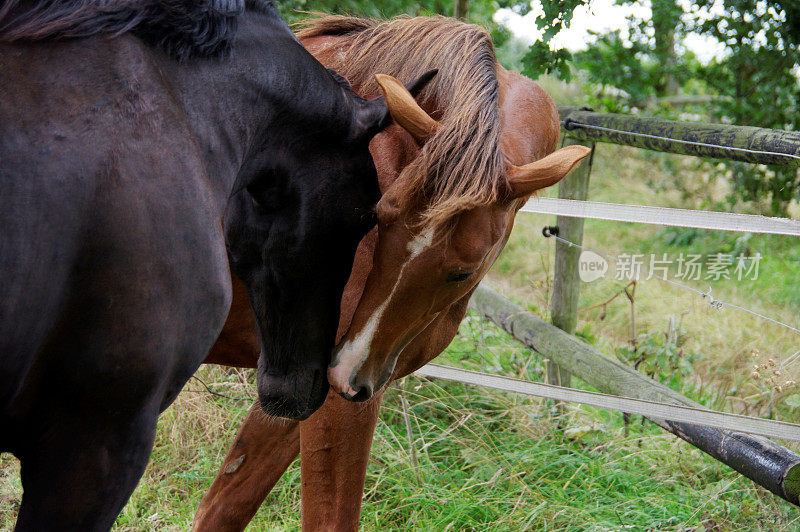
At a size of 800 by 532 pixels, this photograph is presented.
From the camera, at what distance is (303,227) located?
170 centimetres

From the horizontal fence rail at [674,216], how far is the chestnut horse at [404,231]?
0.77 m

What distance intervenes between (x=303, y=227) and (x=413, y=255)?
0.27 metres

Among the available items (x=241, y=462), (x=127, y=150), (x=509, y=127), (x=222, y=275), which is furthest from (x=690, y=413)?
(x=127, y=150)

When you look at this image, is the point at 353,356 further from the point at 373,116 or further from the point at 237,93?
the point at 237,93

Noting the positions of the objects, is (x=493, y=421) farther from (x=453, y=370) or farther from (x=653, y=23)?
(x=653, y=23)

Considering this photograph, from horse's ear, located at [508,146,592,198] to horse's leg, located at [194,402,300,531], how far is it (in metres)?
1.16

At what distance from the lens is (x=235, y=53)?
56.5 inches

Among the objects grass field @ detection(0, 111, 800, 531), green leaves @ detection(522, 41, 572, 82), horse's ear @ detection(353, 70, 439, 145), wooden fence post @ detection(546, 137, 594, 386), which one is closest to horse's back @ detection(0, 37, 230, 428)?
horse's ear @ detection(353, 70, 439, 145)

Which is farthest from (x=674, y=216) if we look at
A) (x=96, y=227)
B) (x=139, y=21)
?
(x=96, y=227)

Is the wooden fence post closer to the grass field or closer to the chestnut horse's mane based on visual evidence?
the grass field

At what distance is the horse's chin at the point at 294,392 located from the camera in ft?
6.20

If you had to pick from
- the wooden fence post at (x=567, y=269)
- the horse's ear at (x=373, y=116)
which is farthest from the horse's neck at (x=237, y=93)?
the wooden fence post at (x=567, y=269)

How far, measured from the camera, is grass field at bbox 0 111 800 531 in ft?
9.57

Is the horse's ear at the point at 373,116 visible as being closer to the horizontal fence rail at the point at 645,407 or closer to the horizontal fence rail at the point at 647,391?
the horizontal fence rail at the point at 645,407
